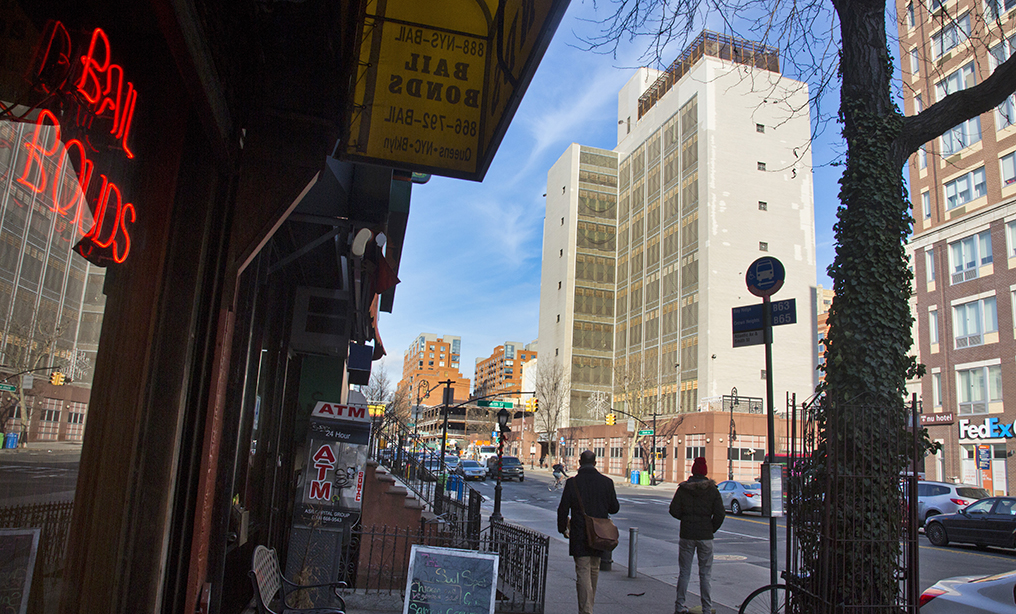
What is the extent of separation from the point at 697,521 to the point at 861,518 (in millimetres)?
2926

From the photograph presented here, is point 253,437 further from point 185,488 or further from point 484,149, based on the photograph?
point 484,149

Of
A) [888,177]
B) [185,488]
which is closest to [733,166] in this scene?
[888,177]

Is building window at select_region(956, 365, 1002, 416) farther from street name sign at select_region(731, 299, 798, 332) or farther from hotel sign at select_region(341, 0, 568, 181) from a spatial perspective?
hotel sign at select_region(341, 0, 568, 181)

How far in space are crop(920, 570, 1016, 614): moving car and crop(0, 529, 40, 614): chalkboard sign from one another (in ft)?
20.4

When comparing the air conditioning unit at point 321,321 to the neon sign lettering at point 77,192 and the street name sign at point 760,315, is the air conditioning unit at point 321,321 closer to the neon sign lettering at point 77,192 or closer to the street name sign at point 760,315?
the street name sign at point 760,315

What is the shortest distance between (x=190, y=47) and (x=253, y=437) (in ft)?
16.1

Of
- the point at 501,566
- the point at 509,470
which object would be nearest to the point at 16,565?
the point at 501,566

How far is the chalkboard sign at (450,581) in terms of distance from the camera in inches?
203

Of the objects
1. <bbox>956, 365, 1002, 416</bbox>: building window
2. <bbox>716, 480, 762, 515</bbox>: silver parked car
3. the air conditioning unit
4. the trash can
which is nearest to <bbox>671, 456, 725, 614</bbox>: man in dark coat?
the air conditioning unit

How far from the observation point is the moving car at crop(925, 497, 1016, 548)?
53.8ft

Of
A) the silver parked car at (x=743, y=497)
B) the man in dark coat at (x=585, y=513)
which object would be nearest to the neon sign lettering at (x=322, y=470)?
the man in dark coat at (x=585, y=513)

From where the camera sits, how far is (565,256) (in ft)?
283

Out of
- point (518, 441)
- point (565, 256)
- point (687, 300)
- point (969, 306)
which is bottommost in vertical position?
point (518, 441)

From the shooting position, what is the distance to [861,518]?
18.2 ft
